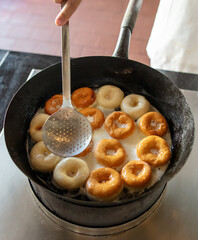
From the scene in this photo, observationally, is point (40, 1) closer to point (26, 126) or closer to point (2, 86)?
point (2, 86)

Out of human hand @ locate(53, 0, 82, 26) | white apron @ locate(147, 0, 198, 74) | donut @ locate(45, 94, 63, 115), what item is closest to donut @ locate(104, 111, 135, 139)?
donut @ locate(45, 94, 63, 115)

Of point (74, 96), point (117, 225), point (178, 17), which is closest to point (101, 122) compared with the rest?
point (74, 96)

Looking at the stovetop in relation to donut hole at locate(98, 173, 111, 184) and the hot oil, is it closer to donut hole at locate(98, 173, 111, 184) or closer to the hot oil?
the hot oil

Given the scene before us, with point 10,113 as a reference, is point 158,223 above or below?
below

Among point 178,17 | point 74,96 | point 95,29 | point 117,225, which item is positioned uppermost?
point 178,17

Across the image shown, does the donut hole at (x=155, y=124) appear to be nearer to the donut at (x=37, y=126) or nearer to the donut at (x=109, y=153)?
the donut at (x=109, y=153)

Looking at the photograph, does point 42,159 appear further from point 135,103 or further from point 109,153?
point 135,103

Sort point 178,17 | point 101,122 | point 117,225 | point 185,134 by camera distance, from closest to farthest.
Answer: point 117,225
point 185,134
point 101,122
point 178,17
